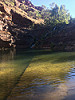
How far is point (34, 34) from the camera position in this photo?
6206 centimetres

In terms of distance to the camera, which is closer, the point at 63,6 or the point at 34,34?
the point at 34,34

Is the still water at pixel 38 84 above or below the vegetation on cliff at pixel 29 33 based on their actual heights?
below

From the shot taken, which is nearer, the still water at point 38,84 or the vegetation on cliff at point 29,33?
the still water at point 38,84

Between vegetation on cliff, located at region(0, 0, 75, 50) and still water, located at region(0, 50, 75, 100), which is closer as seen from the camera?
still water, located at region(0, 50, 75, 100)

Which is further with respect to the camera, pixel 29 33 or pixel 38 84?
pixel 29 33

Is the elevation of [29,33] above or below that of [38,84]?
above

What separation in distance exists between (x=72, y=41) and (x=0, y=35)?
32900 millimetres

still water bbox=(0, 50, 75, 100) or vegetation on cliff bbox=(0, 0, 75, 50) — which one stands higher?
vegetation on cliff bbox=(0, 0, 75, 50)

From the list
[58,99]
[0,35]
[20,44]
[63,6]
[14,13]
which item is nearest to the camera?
[58,99]

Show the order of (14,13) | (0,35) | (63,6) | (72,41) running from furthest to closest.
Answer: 1. (63,6)
2. (14,13)
3. (0,35)
4. (72,41)

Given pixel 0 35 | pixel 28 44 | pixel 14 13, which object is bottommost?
pixel 28 44

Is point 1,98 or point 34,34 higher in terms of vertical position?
point 34,34

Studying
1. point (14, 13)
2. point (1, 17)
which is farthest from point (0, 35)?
point (14, 13)

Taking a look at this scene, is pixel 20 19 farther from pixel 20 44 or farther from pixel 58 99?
pixel 58 99
